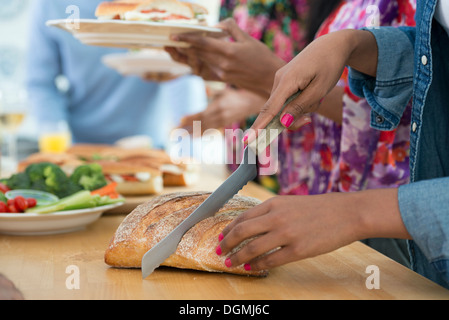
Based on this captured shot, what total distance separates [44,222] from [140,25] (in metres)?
0.57

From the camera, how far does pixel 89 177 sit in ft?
5.18

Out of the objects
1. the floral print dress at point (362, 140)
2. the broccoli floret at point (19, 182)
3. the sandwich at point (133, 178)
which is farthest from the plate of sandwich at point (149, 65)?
the broccoli floret at point (19, 182)

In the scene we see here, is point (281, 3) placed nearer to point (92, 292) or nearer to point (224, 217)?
point (224, 217)

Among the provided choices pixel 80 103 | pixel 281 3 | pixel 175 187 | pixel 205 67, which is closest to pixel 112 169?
pixel 175 187

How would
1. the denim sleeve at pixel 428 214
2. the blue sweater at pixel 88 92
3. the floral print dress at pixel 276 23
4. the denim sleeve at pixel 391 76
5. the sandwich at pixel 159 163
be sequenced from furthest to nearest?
the blue sweater at pixel 88 92, the floral print dress at pixel 276 23, the sandwich at pixel 159 163, the denim sleeve at pixel 391 76, the denim sleeve at pixel 428 214

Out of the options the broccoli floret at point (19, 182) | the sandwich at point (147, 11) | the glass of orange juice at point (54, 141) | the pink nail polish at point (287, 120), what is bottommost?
the glass of orange juice at point (54, 141)

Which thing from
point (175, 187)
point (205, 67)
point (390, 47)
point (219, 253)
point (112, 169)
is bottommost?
point (175, 187)

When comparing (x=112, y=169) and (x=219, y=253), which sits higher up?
(x=219, y=253)

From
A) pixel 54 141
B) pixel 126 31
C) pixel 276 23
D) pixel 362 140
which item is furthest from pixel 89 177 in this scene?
pixel 54 141

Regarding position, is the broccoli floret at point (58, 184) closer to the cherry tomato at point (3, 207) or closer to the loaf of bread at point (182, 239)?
the cherry tomato at point (3, 207)

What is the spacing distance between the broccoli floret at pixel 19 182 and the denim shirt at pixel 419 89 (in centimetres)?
89

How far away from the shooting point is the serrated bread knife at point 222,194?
975mm

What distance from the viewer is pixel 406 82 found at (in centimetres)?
130

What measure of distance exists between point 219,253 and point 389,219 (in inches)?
11.6
